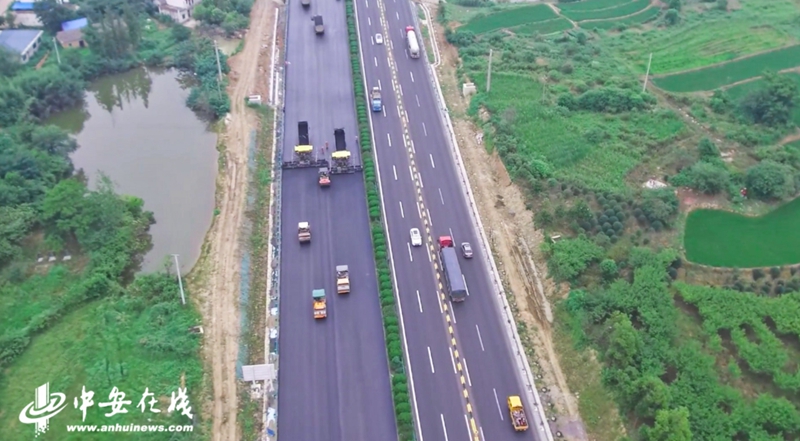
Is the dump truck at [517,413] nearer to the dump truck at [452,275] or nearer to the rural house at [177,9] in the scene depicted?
the dump truck at [452,275]

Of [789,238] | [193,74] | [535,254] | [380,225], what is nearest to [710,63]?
[789,238]

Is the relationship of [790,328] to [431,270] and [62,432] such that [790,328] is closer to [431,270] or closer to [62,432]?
[431,270]

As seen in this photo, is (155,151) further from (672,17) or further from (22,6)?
(672,17)

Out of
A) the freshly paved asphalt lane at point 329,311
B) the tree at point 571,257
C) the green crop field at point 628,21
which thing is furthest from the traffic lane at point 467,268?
the green crop field at point 628,21

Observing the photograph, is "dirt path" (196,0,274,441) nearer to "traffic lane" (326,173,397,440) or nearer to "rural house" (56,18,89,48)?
"traffic lane" (326,173,397,440)

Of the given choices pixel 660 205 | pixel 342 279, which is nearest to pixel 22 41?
pixel 342 279

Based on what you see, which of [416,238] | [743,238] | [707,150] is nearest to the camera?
[743,238]

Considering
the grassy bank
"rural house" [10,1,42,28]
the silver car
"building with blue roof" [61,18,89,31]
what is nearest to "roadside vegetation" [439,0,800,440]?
the silver car
